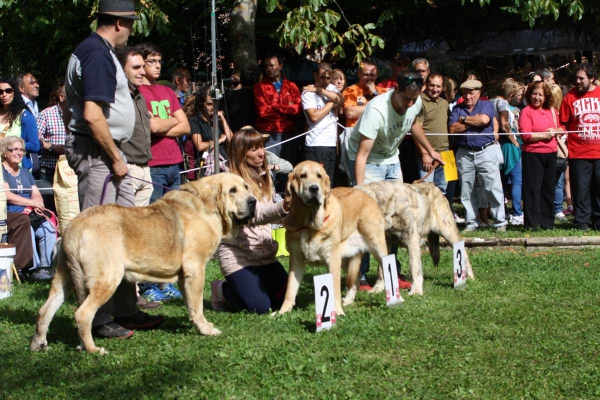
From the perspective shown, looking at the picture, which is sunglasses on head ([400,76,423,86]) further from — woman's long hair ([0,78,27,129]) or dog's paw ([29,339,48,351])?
woman's long hair ([0,78,27,129])

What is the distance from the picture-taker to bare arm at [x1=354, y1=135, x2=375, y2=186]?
7.59m

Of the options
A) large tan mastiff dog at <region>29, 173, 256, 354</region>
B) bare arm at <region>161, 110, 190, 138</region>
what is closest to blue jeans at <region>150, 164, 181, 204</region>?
bare arm at <region>161, 110, 190, 138</region>

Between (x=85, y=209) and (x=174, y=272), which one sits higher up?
(x=85, y=209)

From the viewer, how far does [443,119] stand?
1126 cm

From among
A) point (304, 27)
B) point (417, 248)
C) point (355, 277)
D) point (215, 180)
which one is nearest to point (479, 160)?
point (304, 27)

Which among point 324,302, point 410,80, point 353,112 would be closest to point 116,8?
point 324,302

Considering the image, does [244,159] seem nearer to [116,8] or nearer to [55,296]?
[116,8]

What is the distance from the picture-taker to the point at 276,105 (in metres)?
11.1

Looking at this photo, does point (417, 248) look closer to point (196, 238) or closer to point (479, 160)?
point (196, 238)

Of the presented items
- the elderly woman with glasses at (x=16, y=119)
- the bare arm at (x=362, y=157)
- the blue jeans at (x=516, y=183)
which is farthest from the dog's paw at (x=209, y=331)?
the blue jeans at (x=516, y=183)

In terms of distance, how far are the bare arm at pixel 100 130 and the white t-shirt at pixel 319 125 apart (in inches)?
222

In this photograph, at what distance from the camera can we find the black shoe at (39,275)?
29.6 ft

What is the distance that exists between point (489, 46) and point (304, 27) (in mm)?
6747

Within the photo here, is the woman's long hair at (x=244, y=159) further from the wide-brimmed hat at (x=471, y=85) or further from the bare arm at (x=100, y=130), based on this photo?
the wide-brimmed hat at (x=471, y=85)
